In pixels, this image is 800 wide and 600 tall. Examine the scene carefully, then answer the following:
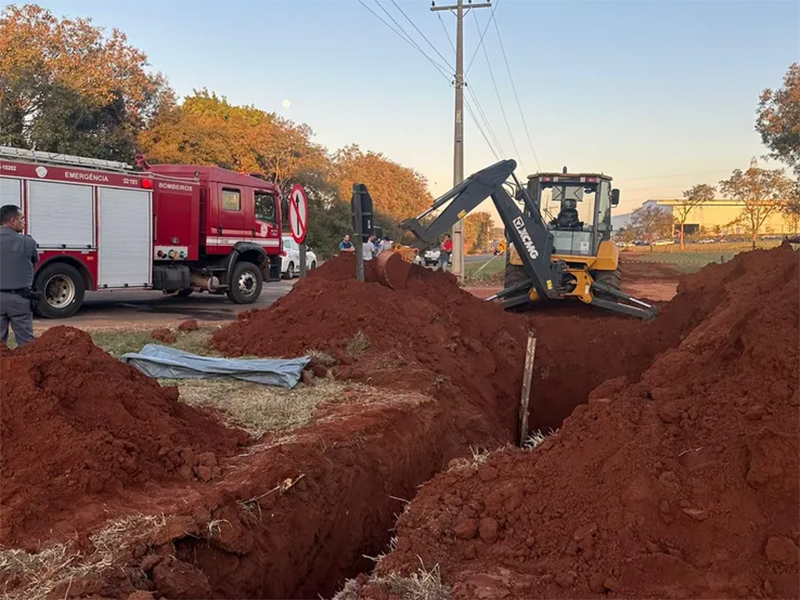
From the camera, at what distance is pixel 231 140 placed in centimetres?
3206

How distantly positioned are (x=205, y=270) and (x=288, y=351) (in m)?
7.99

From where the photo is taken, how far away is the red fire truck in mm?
12477

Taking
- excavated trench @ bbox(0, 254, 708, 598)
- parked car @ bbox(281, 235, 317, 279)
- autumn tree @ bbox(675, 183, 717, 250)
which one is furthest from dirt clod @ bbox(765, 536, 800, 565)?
autumn tree @ bbox(675, 183, 717, 250)

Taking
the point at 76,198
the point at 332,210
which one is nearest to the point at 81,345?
the point at 76,198

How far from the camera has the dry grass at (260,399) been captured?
5.82m

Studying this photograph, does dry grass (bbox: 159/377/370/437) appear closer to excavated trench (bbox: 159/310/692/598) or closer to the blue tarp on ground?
the blue tarp on ground

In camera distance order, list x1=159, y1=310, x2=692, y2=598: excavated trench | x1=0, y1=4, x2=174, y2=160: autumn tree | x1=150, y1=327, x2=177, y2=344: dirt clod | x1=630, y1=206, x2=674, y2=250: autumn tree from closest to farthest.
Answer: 1. x1=159, y1=310, x2=692, y2=598: excavated trench
2. x1=150, y1=327, x2=177, y2=344: dirt clod
3. x1=0, y1=4, x2=174, y2=160: autumn tree
4. x1=630, y1=206, x2=674, y2=250: autumn tree

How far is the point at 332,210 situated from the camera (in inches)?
1575

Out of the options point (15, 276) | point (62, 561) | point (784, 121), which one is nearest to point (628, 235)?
point (784, 121)

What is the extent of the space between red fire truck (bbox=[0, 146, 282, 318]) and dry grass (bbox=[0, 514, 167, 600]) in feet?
32.8

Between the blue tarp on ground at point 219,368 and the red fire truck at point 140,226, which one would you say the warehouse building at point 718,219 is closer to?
the red fire truck at point 140,226

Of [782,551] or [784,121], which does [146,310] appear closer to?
[782,551]

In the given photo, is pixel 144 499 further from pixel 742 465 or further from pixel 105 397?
pixel 742 465

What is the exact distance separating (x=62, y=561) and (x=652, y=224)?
5992 centimetres
